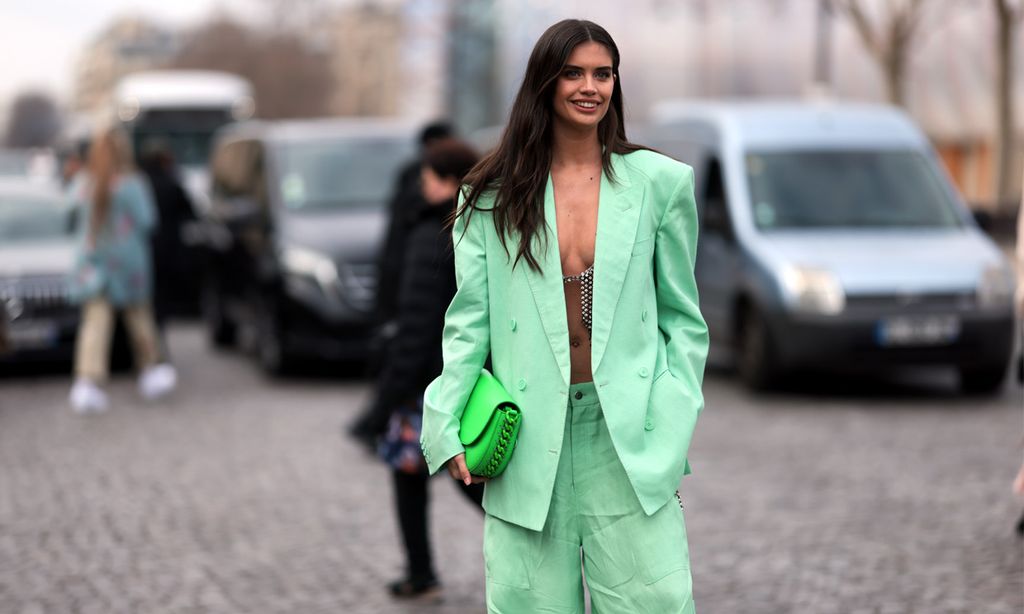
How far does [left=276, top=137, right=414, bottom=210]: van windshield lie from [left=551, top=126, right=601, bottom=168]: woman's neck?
9.96 meters

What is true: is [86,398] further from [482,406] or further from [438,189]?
[482,406]

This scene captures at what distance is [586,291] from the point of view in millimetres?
3873

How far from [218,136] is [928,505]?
19.3 m

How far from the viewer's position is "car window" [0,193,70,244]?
14.4 metres

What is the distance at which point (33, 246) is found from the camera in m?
14.1

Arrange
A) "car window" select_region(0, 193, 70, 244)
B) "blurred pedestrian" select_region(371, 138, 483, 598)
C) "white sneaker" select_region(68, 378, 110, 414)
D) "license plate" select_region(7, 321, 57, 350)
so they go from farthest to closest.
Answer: "car window" select_region(0, 193, 70, 244) < "license plate" select_region(7, 321, 57, 350) < "white sneaker" select_region(68, 378, 110, 414) < "blurred pedestrian" select_region(371, 138, 483, 598)

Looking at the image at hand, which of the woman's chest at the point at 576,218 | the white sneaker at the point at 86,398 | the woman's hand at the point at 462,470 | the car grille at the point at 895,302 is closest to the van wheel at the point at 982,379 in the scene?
the car grille at the point at 895,302

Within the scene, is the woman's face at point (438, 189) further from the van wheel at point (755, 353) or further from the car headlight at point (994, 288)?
the car headlight at point (994, 288)

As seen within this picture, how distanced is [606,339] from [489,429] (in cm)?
32

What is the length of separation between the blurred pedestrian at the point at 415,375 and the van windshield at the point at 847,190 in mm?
6503

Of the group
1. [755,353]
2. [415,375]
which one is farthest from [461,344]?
[755,353]

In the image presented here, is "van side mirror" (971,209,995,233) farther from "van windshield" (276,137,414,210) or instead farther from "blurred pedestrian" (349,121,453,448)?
"van windshield" (276,137,414,210)

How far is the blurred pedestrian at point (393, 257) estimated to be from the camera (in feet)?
21.0

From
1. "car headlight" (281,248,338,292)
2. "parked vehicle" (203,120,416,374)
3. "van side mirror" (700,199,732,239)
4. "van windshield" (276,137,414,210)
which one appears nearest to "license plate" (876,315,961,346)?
"van side mirror" (700,199,732,239)
